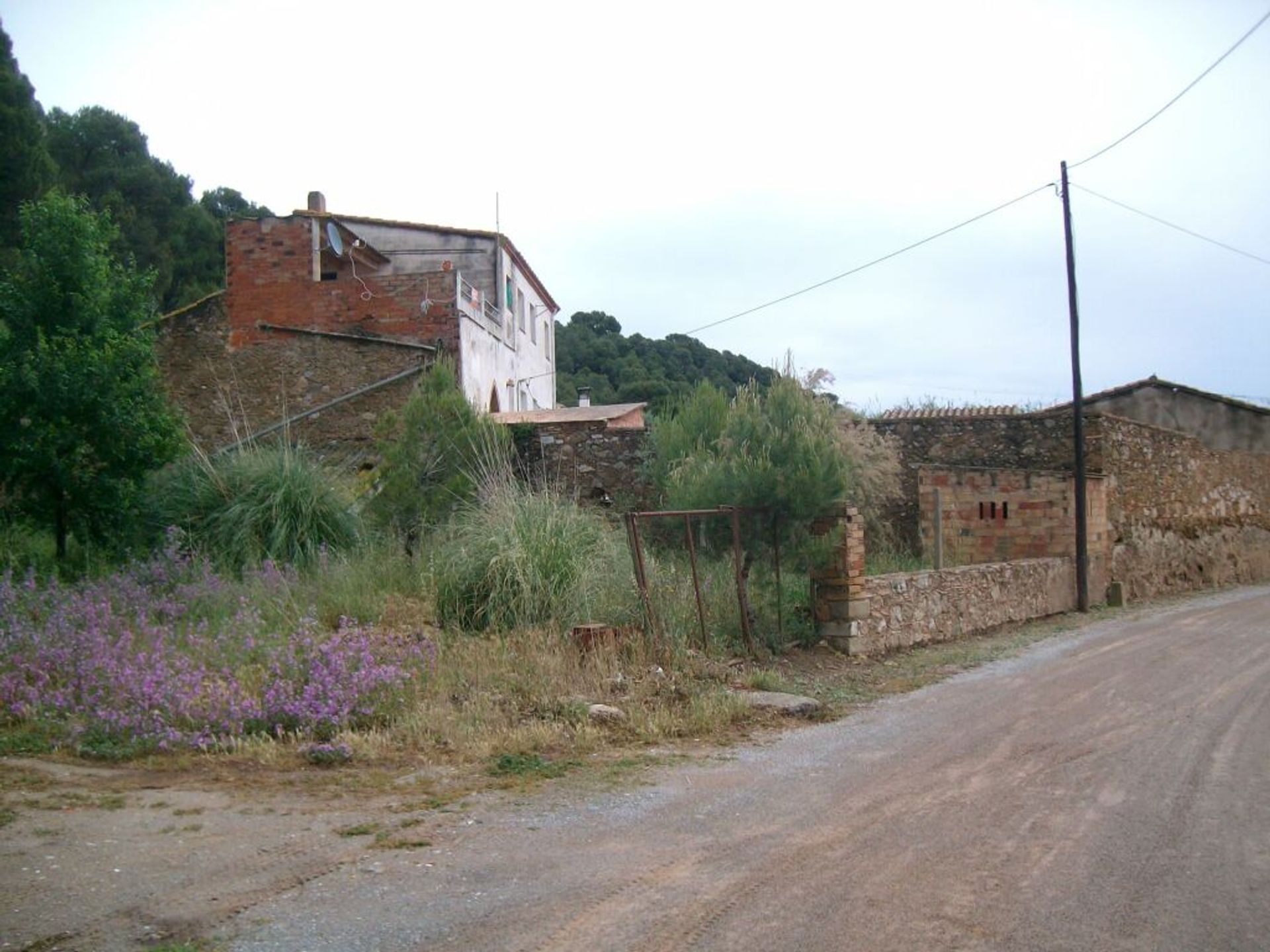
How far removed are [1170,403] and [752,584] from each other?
67.6ft

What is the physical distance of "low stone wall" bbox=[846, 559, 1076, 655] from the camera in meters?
12.6

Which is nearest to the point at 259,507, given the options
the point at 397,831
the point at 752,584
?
the point at 752,584

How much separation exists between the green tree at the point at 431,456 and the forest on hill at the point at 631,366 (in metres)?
17.6

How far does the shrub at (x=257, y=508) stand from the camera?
1399cm

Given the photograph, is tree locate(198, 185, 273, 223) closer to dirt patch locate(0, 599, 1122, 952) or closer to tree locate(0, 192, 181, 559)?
tree locate(0, 192, 181, 559)

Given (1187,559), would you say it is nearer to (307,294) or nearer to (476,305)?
(476,305)

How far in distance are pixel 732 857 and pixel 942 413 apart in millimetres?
18424

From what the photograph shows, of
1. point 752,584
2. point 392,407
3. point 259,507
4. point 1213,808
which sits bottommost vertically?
point 1213,808

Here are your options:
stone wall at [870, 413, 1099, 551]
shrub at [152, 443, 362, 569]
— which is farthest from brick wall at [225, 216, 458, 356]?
stone wall at [870, 413, 1099, 551]

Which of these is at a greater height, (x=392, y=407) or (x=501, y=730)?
(x=392, y=407)

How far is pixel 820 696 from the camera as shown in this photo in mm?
10000

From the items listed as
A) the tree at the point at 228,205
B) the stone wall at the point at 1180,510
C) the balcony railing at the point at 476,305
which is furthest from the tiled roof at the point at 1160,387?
the tree at the point at 228,205

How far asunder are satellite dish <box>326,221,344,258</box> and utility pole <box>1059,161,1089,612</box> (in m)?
14.7

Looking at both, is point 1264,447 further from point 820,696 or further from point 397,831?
point 397,831
